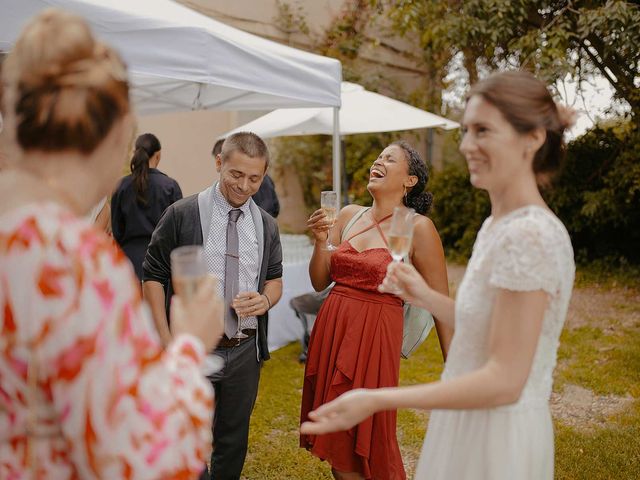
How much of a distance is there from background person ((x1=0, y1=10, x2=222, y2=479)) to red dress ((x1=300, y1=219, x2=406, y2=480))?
1.99 meters

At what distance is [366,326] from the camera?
317 cm

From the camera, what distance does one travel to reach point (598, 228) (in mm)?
10922

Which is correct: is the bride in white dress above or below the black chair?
above

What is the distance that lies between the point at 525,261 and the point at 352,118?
5.99 meters

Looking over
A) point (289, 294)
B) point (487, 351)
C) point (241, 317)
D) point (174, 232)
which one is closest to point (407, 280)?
point (487, 351)

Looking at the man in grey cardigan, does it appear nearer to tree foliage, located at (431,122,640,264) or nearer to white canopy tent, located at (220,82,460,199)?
white canopy tent, located at (220,82,460,199)

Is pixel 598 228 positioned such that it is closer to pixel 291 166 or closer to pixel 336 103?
pixel 291 166

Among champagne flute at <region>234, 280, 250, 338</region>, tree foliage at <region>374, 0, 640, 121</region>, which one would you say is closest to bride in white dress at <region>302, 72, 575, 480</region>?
champagne flute at <region>234, 280, 250, 338</region>

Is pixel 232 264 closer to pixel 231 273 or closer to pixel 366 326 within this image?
pixel 231 273

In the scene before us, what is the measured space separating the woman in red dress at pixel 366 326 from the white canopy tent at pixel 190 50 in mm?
1023

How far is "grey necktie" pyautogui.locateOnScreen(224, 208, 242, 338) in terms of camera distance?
3.04 metres

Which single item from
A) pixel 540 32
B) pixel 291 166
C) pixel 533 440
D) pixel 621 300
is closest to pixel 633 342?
pixel 621 300

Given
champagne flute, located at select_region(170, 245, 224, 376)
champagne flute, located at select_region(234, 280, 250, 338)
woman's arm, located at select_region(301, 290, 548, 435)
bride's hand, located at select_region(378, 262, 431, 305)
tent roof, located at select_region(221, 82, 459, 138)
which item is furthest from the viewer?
tent roof, located at select_region(221, 82, 459, 138)

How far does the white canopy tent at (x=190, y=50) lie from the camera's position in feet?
9.73
